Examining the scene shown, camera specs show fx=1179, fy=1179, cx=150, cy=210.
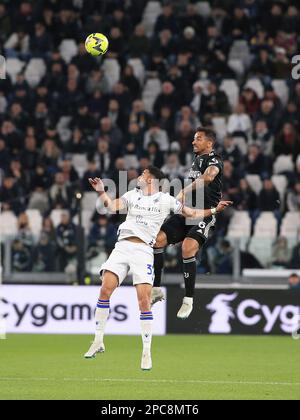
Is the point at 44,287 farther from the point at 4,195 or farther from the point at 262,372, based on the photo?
the point at 262,372

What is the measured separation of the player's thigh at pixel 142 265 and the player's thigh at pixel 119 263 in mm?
90

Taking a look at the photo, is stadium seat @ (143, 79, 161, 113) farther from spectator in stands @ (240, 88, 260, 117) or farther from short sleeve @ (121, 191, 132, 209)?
short sleeve @ (121, 191, 132, 209)

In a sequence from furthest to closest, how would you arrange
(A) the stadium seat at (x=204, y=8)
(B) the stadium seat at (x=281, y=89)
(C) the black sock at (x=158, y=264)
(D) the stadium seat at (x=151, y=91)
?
(A) the stadium seat at (x=204, y=8) → (D) the stadium seat at (x=151, y=91) → (B) the stadium seat at (x=281, y=89) → (C) the black sock at (x=158, y=264)

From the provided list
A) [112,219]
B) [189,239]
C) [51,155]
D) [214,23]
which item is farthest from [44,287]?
[214,23]

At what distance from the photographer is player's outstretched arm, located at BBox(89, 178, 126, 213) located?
1384 centimetres

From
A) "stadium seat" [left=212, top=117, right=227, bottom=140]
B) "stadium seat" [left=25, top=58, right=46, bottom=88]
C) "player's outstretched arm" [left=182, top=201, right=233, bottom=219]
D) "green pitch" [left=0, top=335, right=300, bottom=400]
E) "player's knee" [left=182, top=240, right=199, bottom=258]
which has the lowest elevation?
"green pitch" [left=0, top=335, right=300, bottom=400]

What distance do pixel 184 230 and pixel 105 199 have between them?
6.25 ft

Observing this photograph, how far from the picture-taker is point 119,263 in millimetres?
14570

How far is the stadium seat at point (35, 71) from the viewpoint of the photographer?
27.2 meters

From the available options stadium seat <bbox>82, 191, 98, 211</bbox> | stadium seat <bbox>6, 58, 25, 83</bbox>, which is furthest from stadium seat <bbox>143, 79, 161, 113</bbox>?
stadium seat <bbox>82, 191, 98, 211</bbox>

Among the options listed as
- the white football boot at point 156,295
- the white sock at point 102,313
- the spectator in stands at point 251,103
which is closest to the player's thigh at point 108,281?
the white sock at point 102,313

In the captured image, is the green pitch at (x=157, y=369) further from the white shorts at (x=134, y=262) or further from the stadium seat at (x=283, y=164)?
the stadium seat at (x=283, y=164)

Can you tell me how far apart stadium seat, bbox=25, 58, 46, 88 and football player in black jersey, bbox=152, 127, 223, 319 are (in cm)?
1217
